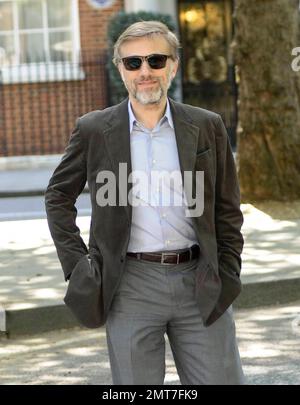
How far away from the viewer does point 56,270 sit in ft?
29.8

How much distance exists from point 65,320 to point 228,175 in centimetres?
381

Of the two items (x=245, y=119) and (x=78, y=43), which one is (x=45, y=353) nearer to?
(x=245, y=119)

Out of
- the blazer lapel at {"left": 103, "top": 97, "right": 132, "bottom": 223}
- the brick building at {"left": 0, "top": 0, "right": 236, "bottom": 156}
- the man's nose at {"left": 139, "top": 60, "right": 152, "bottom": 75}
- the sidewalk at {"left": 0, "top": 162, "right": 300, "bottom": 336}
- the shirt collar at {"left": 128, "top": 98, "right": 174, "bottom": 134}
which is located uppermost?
the man's nose at {"left": 139, "top": 60, "right": 152, "bottom": 75}

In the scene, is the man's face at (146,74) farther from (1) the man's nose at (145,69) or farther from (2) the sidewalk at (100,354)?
(2) the sidewalk at (100,354)

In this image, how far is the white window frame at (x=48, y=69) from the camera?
57.5 ft

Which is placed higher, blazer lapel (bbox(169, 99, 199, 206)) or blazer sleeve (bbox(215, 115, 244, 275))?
blazer lapel (bbox(169, 99, 199, 206))

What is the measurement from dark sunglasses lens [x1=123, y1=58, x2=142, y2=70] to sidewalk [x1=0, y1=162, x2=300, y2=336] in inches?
153

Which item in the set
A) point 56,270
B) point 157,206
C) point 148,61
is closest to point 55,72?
point 56,270

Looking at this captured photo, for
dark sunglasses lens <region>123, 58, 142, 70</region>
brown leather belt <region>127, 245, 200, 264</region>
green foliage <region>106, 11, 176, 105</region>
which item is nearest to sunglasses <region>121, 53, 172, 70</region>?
dark sunglasses lens <region>123, 58, 142, 70</region>

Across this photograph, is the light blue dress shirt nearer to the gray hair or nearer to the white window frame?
the gray hair

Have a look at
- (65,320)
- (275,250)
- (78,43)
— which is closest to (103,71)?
(78,43)

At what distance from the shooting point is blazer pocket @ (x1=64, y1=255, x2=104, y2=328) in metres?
3.90

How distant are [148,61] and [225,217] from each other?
2.31 feet

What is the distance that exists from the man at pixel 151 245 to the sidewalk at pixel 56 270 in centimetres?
366
